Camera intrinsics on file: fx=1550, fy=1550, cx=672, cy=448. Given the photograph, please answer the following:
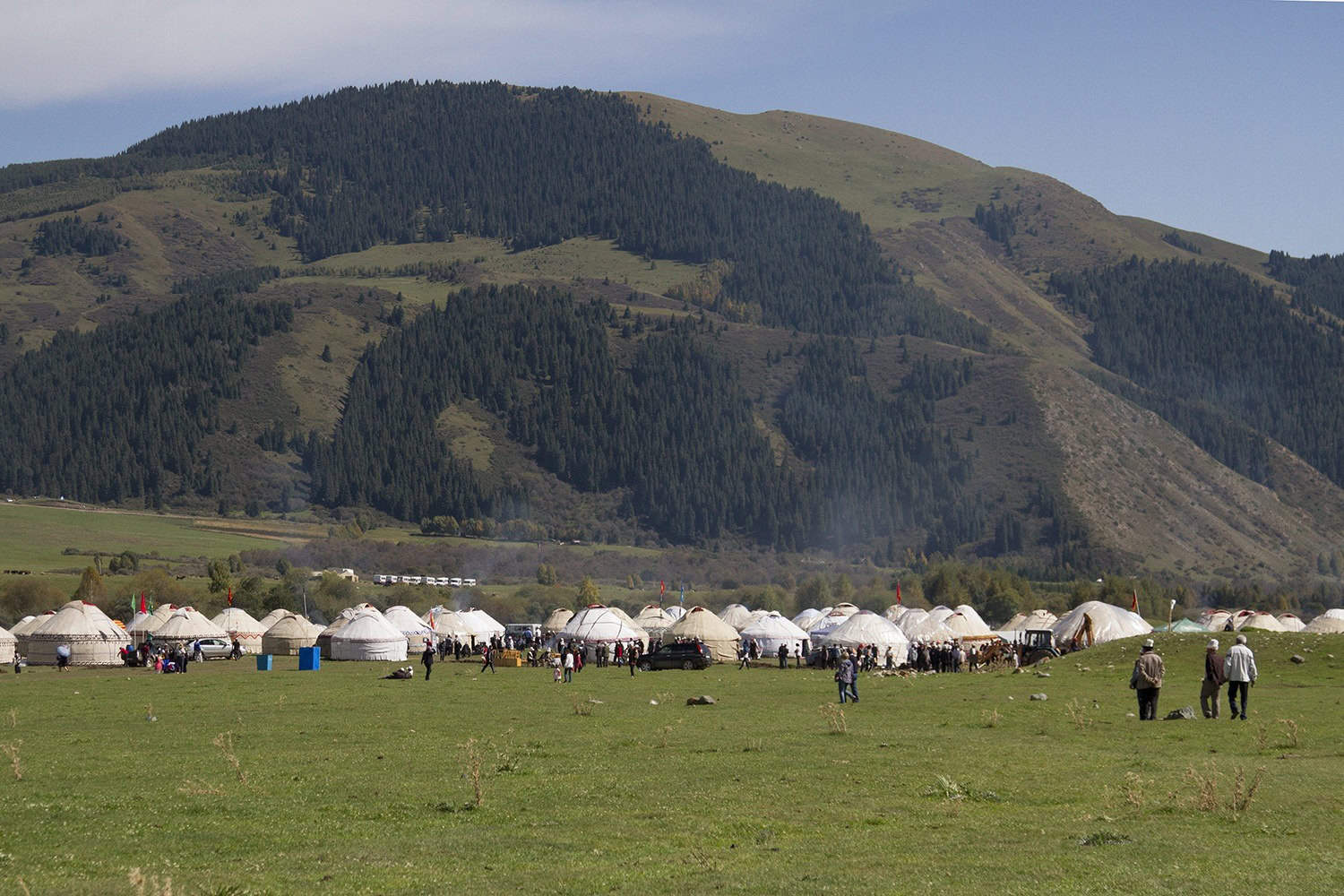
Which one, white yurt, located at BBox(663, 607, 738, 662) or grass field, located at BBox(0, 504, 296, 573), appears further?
grass field, located at BBox(0, 504, 296, 573)

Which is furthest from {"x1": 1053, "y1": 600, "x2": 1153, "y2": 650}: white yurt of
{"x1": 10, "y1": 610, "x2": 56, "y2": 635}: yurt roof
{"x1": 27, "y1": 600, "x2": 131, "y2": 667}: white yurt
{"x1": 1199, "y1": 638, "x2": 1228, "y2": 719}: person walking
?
{"x1": 10, "y1": 610, "x2": 56, "y2": 635}: yurt roof

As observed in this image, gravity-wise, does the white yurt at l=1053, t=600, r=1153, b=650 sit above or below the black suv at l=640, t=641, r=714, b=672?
above

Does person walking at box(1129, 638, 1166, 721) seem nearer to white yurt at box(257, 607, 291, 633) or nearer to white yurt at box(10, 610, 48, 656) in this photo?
white yurt at box(10, 610, 48, 656)

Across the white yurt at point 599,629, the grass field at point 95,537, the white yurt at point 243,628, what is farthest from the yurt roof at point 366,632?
the grass field at point 95,537

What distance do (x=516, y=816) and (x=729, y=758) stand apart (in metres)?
6.08

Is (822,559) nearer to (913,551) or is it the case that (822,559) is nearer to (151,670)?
(913,551)

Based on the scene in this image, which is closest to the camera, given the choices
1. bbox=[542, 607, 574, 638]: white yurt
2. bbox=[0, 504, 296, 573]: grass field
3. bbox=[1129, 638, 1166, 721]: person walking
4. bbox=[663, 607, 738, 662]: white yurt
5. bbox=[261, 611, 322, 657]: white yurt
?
bbox=[1129, 638, 1166, 721]: person walking

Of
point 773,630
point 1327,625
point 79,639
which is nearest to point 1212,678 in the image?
point 773,630

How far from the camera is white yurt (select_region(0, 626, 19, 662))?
67.9 meters

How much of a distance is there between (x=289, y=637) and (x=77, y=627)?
10126mm

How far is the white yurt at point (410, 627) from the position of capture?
77.4 m

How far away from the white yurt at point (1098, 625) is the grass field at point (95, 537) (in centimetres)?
9152

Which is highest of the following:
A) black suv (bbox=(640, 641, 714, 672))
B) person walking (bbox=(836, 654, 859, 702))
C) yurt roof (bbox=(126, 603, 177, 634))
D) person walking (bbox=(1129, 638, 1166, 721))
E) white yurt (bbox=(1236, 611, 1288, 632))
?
person walking (bbox=(1129, 638, 1166, 721))

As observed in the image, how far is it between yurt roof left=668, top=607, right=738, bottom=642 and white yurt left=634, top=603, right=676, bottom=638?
372 inches
